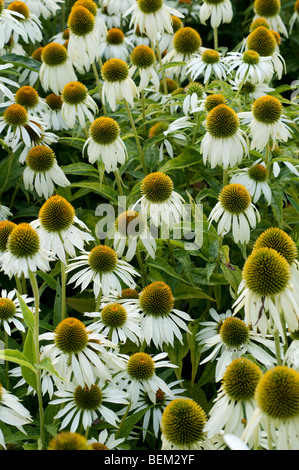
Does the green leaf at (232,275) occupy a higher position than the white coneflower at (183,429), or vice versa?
the green leaf at (232,275)

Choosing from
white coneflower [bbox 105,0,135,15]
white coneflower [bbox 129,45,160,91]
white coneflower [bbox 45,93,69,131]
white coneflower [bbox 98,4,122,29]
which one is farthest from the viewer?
white coneflower [bbox 98,4,122,29]

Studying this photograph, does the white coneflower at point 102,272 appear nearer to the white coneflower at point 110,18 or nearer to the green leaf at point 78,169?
the green leaf at point 78,169

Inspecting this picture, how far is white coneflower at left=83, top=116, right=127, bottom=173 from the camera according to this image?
2191mm

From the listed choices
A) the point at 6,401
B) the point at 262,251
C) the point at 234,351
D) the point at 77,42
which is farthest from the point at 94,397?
the point at 77,42

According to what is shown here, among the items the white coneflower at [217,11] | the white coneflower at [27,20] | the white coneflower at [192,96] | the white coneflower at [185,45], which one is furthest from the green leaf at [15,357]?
the white coneflower at [217,11]

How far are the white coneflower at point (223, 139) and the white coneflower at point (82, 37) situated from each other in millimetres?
788

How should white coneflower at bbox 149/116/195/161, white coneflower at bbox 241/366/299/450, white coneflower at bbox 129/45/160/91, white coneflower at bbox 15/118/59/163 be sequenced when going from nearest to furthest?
white coneflower at bbox 241/366/299/450 < white coneflower at bbox 149/116/195/161 < white coneflower at bbox 15/118/59/163 < white coneflower at bbox 129/45/160/91

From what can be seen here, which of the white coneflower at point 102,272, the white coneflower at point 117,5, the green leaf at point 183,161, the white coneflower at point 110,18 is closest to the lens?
the white coneflower at point 102,272

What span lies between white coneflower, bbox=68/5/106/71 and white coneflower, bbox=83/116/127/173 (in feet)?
1.72

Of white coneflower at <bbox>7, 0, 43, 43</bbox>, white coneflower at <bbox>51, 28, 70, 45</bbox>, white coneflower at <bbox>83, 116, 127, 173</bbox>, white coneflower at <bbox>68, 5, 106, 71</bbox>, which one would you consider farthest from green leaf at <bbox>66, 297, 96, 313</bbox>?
white coneflower at <bbox>51, 28, 70, 45</bbox>

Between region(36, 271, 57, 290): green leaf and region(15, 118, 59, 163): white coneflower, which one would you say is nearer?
region(36, 271, 57, 290): green leaf

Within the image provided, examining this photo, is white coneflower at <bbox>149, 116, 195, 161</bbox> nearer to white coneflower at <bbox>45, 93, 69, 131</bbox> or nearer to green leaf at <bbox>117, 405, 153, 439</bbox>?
white coneflower at <bbox>45, 93, 69, 131</bbox>

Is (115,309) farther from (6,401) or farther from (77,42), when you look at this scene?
(77,42)

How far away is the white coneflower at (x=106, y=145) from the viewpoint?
7.19 feet
